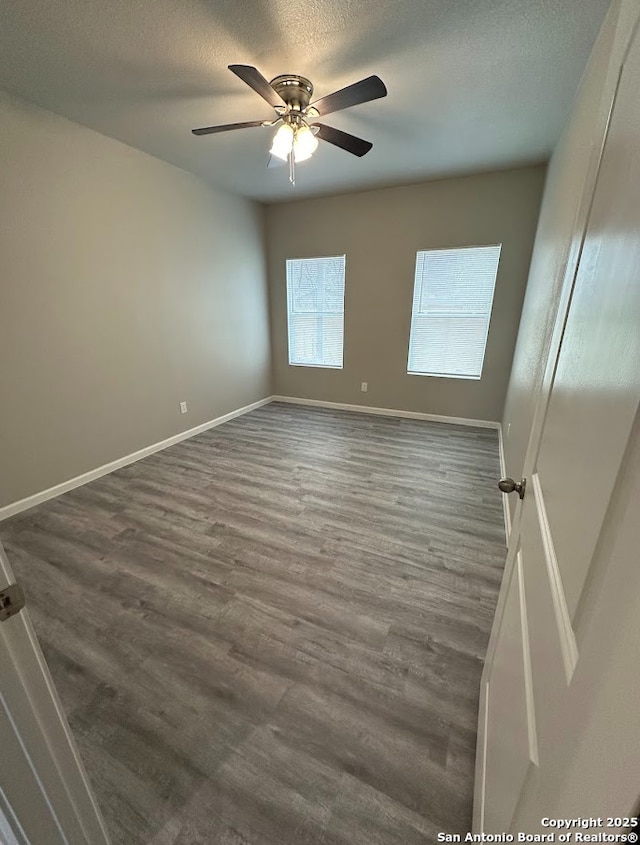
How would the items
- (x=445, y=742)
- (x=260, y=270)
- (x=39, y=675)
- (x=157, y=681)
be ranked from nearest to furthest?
(x=39, y=675)
(x=445, y=742)
(x=157, y=681)
(x=260, y=270)

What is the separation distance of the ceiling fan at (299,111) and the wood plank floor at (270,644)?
238 cm

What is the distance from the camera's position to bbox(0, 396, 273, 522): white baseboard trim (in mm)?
2424

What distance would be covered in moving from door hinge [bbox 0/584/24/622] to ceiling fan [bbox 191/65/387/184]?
215cm

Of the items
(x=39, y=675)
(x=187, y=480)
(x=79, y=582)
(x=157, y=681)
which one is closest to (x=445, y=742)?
(x=157, y=681)

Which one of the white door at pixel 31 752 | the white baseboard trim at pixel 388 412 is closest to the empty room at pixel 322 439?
the white door at pixel 31 752

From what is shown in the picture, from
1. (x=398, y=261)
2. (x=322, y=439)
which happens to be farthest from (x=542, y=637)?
(x=398, y=261)

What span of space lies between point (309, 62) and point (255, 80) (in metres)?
0.44

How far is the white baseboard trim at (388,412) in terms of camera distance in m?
4.05

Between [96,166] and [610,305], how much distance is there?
3515 mm

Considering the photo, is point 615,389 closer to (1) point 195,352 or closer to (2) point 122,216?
(2) point 122,216

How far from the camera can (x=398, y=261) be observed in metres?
3.90

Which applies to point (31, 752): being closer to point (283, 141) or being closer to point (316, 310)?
point (283, 141)

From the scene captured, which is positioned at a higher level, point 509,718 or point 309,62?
point 309,62

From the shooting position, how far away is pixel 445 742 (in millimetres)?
1144
